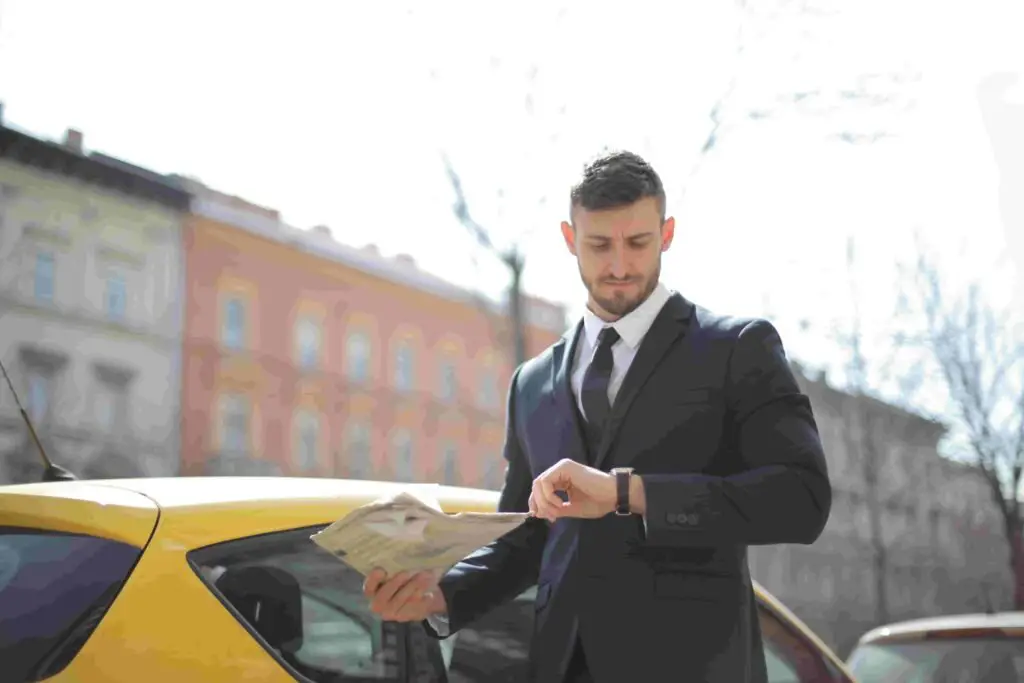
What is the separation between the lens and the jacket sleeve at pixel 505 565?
238cm

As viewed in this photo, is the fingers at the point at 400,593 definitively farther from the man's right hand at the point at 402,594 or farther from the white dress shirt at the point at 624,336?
the white dress shirt at the point at 624,336

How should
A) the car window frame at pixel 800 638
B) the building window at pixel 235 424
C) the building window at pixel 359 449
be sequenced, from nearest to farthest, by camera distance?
the car window frame at pixel 800 638
the building window at pixel 235 424
the building window at pixel 359 449

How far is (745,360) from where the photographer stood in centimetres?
210

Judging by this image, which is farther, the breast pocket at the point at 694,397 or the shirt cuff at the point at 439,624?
the shirt cuff at the point at 439,624

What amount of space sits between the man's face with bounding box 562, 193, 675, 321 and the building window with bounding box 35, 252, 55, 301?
2640 centimetres

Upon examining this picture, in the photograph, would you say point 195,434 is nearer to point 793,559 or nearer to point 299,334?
point 299,334

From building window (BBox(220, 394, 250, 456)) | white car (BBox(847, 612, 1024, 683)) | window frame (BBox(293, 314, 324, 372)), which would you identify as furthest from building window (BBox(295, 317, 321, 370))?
white car (BBox(847, 612, 1024, 683))

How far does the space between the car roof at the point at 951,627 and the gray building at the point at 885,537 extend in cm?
185

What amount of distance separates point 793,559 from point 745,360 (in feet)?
179

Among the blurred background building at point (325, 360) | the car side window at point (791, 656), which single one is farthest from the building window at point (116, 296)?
the car side window at point (791, 656)

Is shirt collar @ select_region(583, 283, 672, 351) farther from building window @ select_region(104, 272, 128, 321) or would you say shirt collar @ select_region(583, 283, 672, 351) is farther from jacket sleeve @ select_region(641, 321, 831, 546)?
building window @ select_region(104, 272, 128, 321)

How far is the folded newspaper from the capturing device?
1943 millimetres

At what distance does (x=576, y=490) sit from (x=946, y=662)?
4.47 meters

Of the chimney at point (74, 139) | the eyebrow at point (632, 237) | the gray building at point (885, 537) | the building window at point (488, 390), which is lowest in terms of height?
the gray building at point (885, 537)
